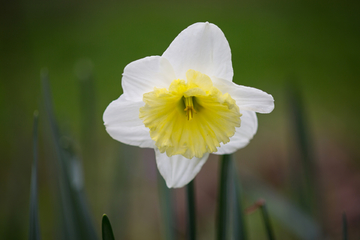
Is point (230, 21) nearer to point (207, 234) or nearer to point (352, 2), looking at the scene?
point (352, 2)

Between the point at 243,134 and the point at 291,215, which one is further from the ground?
the point at 243,134

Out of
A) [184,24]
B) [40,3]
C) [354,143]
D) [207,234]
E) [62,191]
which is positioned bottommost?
[207,234]

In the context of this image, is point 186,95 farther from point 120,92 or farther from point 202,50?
point 120,92

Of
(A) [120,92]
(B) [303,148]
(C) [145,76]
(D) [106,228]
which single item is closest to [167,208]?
(D) [106,228]

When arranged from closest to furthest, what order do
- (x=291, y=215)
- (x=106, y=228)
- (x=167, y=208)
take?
(x=106, y=228) → (x=167, y=208) → (x=291, y=215)

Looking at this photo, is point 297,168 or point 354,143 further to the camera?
point 354,143

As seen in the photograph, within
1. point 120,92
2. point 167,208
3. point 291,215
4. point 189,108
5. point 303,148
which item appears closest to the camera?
point 189,108

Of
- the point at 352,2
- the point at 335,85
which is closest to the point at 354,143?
the point at 335,85
